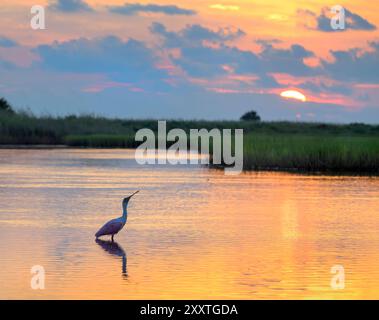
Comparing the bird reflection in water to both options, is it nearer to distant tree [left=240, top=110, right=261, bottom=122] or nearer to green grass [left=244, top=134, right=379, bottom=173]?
green grass [left=244, top=134, right=379, bottom=173]

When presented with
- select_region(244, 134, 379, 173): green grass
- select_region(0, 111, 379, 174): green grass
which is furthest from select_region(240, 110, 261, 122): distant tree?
select_region(244, 134, 379, 173): green grass

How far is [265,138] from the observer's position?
3641cm

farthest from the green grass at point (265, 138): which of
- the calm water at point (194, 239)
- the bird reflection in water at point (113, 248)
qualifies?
the bird reflection in water at point (113, 248)

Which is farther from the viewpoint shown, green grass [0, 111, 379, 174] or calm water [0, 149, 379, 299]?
green grass [0, 111, 379, 174]

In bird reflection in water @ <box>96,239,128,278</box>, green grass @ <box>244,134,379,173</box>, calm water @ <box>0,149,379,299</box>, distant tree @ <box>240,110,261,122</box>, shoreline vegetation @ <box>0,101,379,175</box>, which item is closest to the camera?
calm water @ <box>0,149,379,299</box>

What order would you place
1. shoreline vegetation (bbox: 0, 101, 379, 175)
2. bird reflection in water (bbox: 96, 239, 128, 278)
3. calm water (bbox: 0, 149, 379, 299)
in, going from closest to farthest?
1. calm water (bbox: 0, 149, 379, 299)
2. bird reflection in water (bbox: 96, 239, 128, 278)
3. shoreline vegetation (bbox: 0, 101, 379, 175)

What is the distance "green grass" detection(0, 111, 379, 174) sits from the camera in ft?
91.8

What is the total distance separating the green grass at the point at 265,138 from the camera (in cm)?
2797

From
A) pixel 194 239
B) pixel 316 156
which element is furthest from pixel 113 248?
pixel 316 156

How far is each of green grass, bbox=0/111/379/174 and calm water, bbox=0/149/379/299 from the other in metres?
3.52

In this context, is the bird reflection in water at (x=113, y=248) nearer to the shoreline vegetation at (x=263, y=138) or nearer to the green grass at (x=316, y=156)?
the shoreline vegetation at (x=263, y=138)

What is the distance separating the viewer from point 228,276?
33.5ft

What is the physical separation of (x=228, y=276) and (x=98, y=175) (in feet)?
56.2

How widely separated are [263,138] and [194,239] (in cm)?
2345
